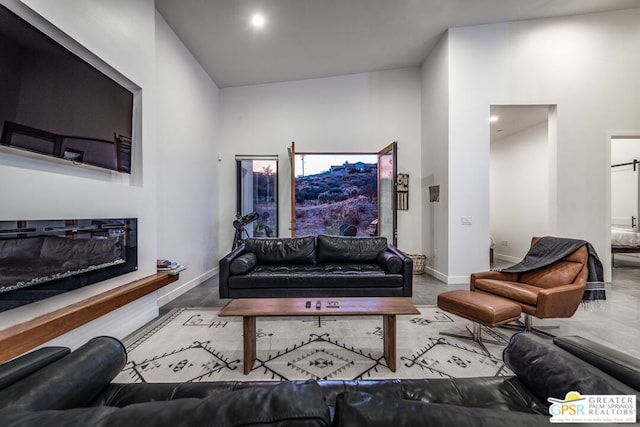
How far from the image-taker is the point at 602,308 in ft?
10.3

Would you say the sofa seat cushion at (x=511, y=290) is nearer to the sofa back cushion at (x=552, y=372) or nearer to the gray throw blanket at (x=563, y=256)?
the gray throw blanket at (x=563, y=256)

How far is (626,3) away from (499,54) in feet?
6.04

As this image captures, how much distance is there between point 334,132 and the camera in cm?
530

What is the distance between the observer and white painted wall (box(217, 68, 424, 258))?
17.2 ft

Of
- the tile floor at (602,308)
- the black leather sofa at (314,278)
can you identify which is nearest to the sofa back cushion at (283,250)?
the black leather sofa at (314,278)

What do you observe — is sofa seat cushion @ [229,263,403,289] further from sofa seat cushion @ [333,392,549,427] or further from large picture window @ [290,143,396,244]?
large picture window @ [290,143,396,244]

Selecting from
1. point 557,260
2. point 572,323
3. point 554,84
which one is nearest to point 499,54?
point 554,84

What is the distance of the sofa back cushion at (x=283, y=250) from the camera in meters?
3.67

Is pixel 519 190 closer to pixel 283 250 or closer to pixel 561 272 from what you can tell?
pixel 561 272

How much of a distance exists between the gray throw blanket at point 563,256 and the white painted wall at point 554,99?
49.5 inches

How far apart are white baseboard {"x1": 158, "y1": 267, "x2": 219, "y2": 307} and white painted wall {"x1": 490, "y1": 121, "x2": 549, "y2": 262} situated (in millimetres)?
6611

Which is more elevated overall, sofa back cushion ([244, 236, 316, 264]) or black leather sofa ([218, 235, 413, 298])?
sofa back cushion ([244, 236, 316, 264])

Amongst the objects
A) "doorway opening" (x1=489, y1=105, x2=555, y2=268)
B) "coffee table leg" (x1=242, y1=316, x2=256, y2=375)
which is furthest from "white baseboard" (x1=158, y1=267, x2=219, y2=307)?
"doorway opening" (x1=489, y1=105, x2=555, y2=268)

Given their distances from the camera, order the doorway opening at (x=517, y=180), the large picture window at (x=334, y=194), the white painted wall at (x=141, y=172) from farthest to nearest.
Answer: the large picture window at (x=334, y=194) < the doorway opening at (x=517, y=180) < the white painted wall at (x=141, y=172)
